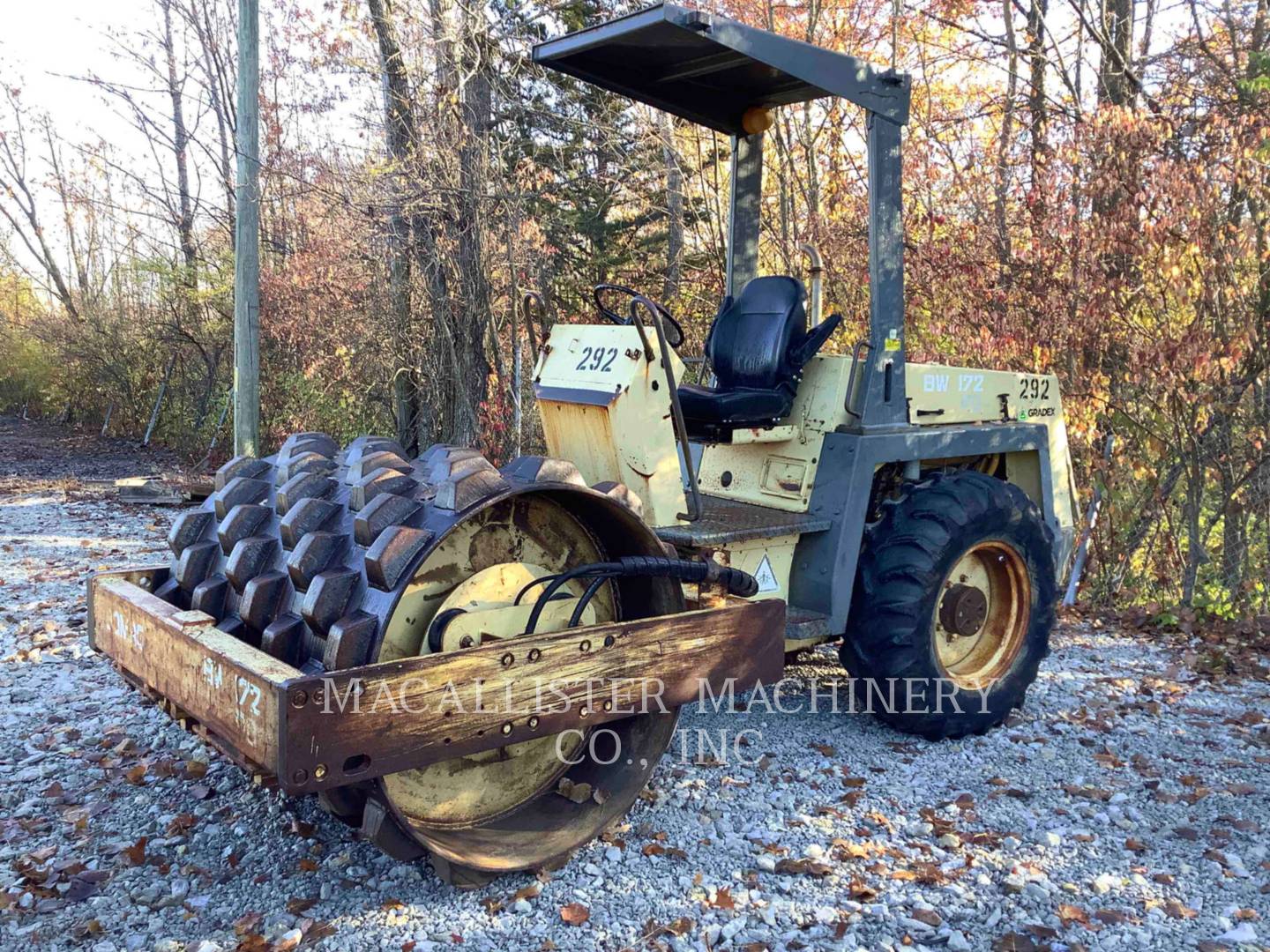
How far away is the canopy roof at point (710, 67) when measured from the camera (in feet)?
12.1

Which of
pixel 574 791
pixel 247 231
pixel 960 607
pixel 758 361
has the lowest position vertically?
pixel 574 791

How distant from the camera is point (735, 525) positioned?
13.5 ft

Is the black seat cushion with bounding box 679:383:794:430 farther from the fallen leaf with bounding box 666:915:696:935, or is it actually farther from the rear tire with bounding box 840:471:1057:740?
the fallen leaf with bounding box 666:915:696:935

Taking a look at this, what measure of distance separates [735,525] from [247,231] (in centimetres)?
646

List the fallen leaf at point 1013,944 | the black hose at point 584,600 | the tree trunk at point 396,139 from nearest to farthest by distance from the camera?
the fallen leaf at point 1013,944, the black hose at point 584,600, the tree trunk at point 396,139

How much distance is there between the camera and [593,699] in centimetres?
313

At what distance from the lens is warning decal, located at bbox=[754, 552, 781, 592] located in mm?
4215

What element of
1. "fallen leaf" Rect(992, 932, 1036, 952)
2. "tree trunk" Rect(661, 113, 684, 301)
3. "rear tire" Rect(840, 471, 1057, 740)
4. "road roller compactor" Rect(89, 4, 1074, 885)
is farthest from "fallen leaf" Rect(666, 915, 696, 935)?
"tree trunk" Rect(661, 113, 684, 301)

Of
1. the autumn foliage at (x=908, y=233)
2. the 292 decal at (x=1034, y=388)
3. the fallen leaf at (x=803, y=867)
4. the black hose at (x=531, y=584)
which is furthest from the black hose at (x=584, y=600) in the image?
the autumn foliage at (x=908, y=233)

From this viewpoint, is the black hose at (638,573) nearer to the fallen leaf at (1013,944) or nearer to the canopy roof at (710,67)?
the fallen leaf at (1013,944)

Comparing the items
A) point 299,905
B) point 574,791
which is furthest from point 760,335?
point 299,905

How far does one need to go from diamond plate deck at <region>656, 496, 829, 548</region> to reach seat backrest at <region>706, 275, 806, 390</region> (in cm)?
55

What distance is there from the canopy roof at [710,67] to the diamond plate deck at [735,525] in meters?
1.72

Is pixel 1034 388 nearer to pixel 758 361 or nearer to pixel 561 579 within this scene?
pixel 758 361
